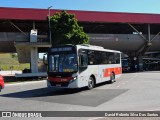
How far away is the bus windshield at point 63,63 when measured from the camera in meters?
17.4

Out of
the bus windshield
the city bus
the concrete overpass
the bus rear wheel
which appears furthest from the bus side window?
the concrete overpass

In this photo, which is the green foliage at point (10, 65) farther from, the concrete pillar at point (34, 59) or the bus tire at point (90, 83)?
the bus tire at point (90, 83)

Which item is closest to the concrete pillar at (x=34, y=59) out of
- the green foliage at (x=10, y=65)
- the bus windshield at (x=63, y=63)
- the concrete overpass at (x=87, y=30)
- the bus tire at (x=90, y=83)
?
the concrete overpass at (x=87, y=30)

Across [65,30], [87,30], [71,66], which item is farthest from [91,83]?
[87,30]

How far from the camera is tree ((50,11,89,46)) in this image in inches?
1423

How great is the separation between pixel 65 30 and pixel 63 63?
18935 mm

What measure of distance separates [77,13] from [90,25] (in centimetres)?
710

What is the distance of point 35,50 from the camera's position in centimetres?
3925

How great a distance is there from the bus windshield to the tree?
18.0 meters

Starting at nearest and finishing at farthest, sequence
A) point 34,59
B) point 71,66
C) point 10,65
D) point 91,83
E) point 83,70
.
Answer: point 71,66, point 83,70, point 91,83, point 34,59, point 10,65

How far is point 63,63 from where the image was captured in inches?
692

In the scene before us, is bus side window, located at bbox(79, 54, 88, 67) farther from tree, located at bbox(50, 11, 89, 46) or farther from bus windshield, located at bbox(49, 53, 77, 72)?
tree, located at bbox(50, 11, 89, 46)

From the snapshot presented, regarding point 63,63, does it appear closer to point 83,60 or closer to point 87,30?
point 83,60

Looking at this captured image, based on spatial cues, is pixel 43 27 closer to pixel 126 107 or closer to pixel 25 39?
pixel 25 39
